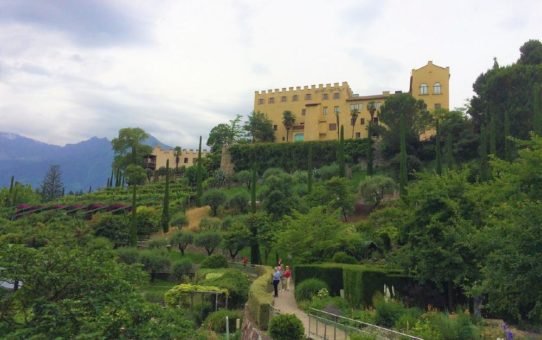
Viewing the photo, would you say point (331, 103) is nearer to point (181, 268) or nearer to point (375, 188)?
point (375, 188)

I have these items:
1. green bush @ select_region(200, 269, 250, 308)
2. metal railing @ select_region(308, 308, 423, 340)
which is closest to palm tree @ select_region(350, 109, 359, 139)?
green bush @ select_region(200, 269, 250, 308)

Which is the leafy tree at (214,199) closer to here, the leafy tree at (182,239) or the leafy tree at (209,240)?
the leafy tree at (182,239)

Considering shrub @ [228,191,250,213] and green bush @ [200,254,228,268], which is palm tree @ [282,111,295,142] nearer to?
shrub @ [228,191,250,213]

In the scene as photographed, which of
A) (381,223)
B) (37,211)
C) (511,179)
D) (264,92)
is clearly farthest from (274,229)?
(264,92)

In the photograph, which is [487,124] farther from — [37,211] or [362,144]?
[37,211]

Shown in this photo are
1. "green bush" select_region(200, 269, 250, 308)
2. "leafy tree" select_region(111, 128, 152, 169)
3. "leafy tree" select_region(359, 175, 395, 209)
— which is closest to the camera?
"green bush" select_region(200, 269, 250, 308)

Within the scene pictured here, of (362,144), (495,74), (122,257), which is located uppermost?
(495,74)

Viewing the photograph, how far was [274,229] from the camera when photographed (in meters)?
36.9

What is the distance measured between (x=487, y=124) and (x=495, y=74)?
4.85 meters

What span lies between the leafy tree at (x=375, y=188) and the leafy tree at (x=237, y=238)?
48.1 ft

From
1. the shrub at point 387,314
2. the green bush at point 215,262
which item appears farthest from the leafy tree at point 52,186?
the shrub at point 387,314

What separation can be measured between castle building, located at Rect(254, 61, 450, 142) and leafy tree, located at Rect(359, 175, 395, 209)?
70.5 ft

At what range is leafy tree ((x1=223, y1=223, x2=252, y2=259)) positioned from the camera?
1441 inches

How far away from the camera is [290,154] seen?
2650 inches
